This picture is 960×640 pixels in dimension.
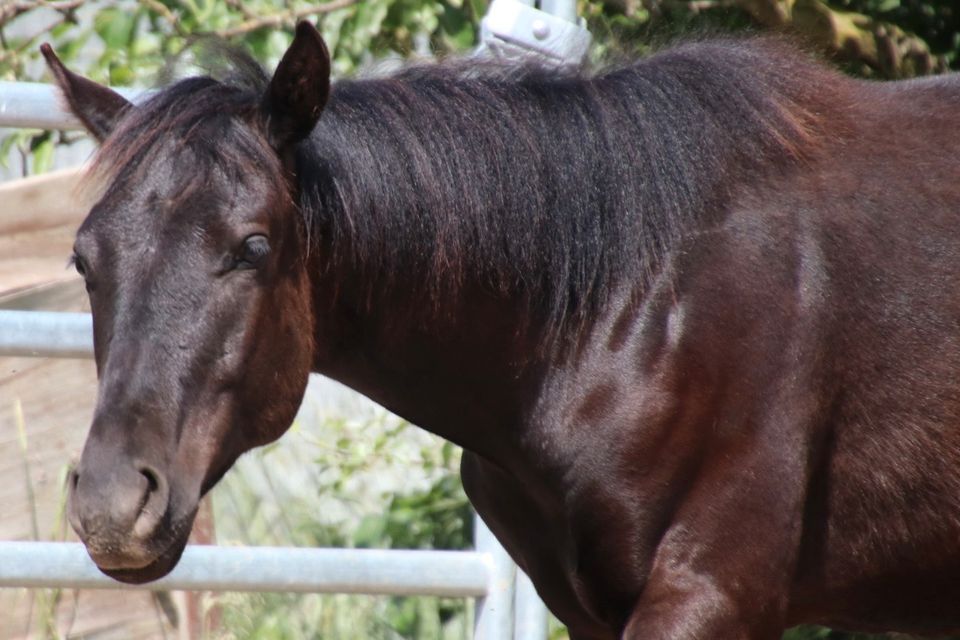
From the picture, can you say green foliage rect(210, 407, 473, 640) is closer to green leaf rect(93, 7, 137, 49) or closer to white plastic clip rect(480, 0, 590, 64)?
green leaf rect(93, 7, 137, 49)

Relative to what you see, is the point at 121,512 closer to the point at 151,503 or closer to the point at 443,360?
the point at 151,503

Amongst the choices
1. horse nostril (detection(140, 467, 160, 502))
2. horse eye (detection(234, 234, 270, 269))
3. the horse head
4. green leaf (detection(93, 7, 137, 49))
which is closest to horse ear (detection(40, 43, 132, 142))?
the horse head

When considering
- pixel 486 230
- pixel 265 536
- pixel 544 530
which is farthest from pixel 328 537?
pixel 486 230

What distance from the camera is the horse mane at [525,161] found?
8.57 ft

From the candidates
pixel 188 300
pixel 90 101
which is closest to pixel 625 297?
pixel 188 300

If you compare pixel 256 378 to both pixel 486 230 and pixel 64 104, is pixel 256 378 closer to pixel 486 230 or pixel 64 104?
pixel 486 230

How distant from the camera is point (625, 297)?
270 cm

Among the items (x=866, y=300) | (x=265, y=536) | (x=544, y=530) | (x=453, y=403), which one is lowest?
(x=265, y=536)

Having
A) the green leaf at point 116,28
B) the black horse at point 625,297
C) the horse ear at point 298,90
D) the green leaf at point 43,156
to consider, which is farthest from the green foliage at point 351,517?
the horse ear at point 298,90

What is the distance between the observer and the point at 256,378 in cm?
250

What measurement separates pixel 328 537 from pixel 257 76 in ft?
7.95

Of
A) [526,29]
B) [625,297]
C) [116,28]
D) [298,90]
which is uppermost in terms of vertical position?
[298,90]

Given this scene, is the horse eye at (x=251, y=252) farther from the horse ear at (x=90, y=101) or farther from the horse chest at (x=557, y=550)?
the horse chest at (x=557, y=550)

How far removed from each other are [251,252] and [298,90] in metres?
0.31
